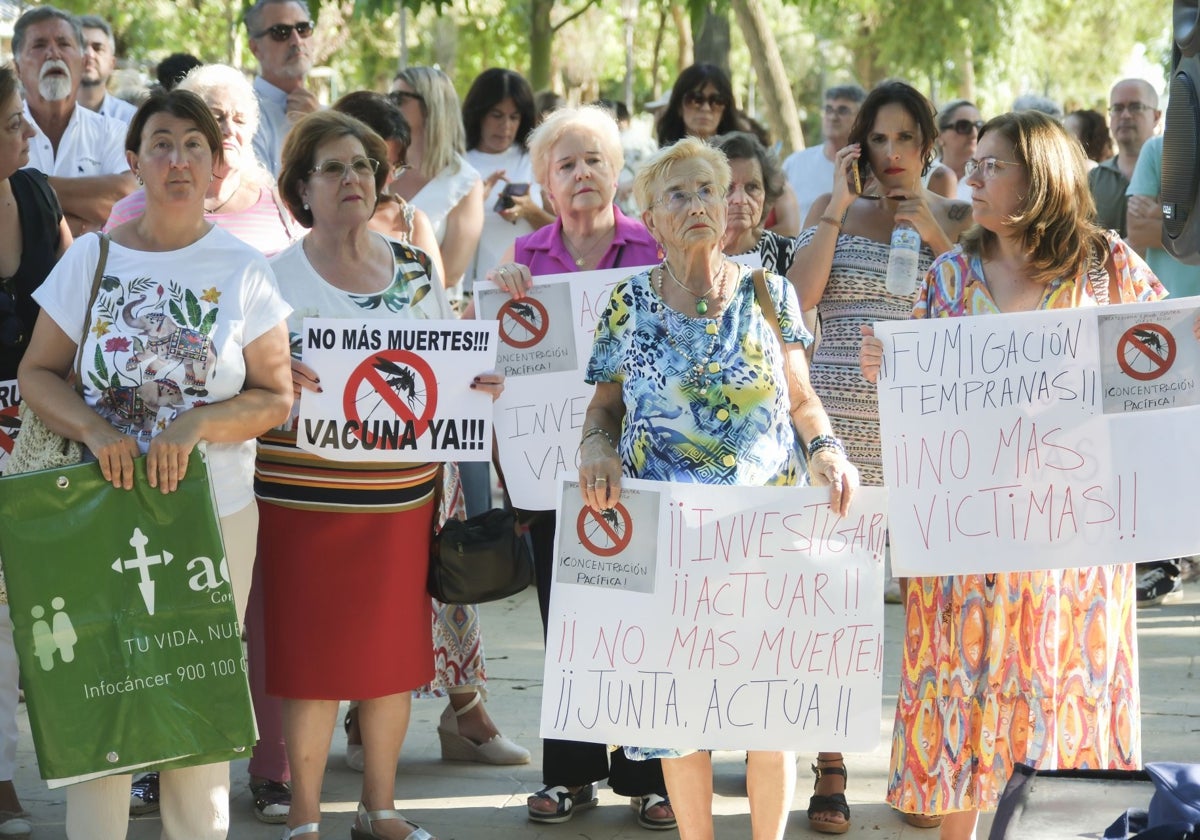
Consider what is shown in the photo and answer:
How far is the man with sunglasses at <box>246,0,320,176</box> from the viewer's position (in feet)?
22.4

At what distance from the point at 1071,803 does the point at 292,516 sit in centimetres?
235

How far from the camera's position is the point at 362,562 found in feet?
14.3

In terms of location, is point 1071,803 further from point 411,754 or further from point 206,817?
point 411,754

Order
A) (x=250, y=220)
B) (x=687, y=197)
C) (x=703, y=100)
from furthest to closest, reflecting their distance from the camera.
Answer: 1. (x=703, y=100)
2. (x=250, y=220)
3. (x=687, y=197)

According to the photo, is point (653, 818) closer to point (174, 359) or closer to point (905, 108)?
point (174, 359)

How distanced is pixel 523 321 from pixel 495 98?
116 inches

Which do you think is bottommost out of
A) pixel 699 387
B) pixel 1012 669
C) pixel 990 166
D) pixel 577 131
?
pixel 1012 669

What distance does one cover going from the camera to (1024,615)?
13.2 feet

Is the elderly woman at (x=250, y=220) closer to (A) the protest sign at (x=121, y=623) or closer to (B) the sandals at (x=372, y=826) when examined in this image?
(B) the sandals at (x=372, y=826)

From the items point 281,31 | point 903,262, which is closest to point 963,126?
point 281,31

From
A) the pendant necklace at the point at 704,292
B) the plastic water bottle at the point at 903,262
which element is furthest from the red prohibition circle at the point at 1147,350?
the pendant necklace at the point at 704,292

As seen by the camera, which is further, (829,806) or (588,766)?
(588,766)

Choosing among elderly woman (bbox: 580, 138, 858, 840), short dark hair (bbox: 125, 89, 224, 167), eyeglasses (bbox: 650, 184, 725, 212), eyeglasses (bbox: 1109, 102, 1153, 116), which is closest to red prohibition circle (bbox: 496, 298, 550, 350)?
elderly woman (bbox: 580, 138, 858, 840)

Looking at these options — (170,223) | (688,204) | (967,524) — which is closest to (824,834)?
(967,524)
